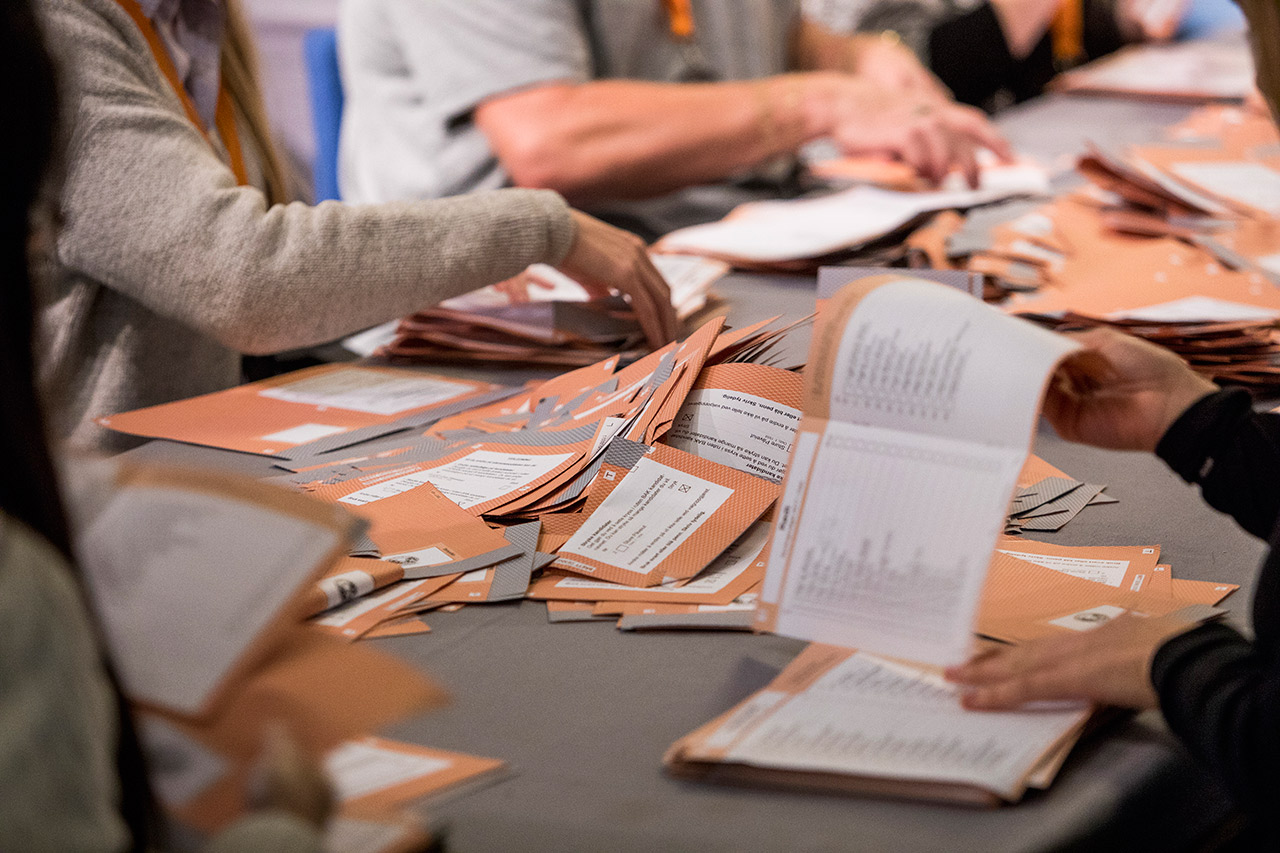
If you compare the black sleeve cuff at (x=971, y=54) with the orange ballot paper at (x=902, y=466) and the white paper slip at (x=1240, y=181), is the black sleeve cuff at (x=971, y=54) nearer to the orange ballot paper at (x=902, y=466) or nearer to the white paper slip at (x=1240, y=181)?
the white paper slip at (x=1240, y=181)

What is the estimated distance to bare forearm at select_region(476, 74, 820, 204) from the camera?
63.5 inches

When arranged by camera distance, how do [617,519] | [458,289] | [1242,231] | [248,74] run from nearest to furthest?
[617,519] → [458,289] → [248,74] → [1242,231]

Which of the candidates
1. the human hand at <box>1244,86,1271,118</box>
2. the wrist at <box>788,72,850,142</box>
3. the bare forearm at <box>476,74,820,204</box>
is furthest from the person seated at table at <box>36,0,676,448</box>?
the human hand at <box>1244,86,1271,118</box>

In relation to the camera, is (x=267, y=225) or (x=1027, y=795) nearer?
(x=1027, y=795)

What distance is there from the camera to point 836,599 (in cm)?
57

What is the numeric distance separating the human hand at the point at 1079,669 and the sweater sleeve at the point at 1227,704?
0.03 ft

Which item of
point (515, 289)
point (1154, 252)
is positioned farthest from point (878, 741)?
point (1154, 252)

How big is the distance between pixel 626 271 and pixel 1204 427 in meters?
A: 0.58

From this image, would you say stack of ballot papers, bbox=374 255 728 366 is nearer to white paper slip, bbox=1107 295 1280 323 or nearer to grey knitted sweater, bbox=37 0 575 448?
grey knitted sweater, bbox=37 0 575 448

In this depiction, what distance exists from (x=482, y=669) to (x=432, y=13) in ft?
4.11

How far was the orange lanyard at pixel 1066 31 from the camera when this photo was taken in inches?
129

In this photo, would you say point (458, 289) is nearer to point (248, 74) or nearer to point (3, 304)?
point (248, 74)

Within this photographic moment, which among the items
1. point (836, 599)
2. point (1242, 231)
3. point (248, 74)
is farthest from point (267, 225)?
point (1242, 231)

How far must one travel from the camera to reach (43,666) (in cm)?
35
